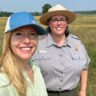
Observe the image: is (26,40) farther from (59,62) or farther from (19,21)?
(59,62)

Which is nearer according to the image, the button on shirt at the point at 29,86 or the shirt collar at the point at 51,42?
the button on shirt at the point at 29,86

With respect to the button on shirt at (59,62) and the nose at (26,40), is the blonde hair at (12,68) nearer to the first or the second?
→ the nose at (26,40)

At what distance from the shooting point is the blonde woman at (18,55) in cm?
211

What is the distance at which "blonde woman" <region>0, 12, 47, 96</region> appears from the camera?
6.93ft

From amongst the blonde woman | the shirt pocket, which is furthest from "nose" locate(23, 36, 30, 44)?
the shirt pocket

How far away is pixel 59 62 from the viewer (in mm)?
3975

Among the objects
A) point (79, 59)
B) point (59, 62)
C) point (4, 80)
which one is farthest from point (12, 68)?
point (79, 59)

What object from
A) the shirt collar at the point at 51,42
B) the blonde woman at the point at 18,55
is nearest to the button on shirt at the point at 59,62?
the shirt collar at the point at 51,42

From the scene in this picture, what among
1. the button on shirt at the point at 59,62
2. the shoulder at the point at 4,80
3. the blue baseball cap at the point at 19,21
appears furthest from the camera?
the button on shirt at the point at 59,62

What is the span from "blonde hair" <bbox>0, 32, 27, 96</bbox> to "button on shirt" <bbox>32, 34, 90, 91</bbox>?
5.53 ft

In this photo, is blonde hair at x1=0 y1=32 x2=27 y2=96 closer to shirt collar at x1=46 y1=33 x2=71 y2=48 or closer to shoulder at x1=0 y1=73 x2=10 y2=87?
shoulder at x1=0 y1=73 x2=10 y2=87

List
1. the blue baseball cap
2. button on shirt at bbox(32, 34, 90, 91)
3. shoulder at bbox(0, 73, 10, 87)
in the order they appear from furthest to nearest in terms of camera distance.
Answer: button on shirt at bbox(32, 34, 90, 91), the blue baseball cap, shoulder at bbox(0, 73, 10, 87)

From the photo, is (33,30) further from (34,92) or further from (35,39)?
(34,92)

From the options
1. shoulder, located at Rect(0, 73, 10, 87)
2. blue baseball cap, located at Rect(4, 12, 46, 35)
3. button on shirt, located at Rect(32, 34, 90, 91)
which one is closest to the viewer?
shoulder, located at Rect(0, 73, 10, 87)
